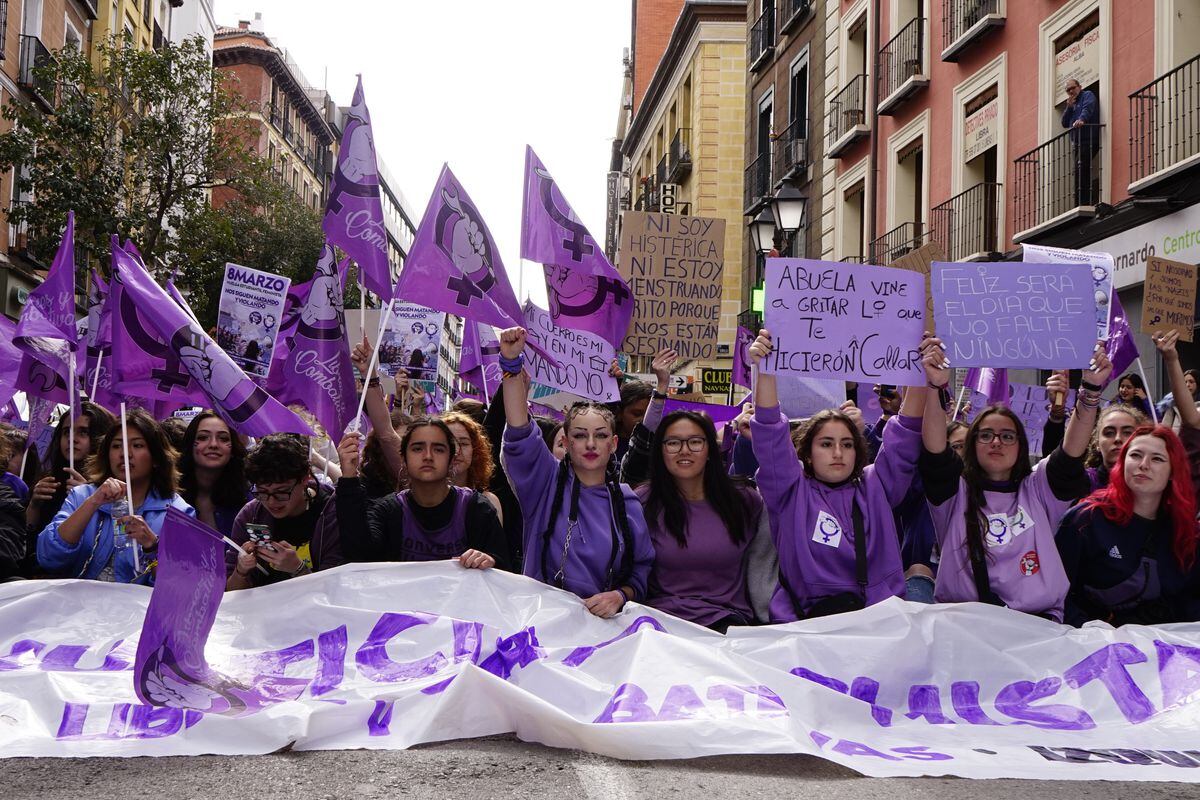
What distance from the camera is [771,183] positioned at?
87.6ft

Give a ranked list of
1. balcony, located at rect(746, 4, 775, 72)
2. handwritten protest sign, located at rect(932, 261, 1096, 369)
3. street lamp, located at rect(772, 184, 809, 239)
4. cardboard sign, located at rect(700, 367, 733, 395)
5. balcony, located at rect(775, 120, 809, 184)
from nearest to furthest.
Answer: handwritten protest sign, located at rect(932, 261, 1096, 369), street lamp, located at rect(772, 184, 809, 239), cardboard sign, located at rect(700, 367, 733, 395), balcony, located at rect(775, 120, 809, 184), balcony, located at rect(746, 4, 775, 72)

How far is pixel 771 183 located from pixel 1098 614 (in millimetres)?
21439

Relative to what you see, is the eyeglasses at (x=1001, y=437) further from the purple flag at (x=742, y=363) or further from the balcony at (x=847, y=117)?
the balcony at (x=847, y=117)

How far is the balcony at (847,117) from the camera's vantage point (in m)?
21.6

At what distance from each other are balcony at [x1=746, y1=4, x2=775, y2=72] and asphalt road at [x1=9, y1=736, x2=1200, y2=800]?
2430 centimetres

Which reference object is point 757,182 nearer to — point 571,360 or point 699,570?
point 571,360

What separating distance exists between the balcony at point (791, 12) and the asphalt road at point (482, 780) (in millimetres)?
22280

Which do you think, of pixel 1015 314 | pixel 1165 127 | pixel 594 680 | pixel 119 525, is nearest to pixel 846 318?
pixel 1015 314

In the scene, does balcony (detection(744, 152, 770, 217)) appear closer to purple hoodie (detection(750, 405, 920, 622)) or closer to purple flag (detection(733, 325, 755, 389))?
purple flag (detection(733, 325, 755, 389))

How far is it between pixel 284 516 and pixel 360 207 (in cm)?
163

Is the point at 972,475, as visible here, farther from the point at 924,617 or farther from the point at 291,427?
the point at 291,427

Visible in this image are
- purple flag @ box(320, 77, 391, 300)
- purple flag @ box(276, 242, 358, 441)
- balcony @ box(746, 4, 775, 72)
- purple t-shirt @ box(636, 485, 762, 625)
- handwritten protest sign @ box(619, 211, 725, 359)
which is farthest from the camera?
balcony @ box(746, 4, 775, 72)

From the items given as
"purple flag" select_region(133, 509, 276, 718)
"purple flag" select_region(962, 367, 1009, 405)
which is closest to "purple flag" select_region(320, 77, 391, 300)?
"purple flag" select_region(133, 509, 276, 718)

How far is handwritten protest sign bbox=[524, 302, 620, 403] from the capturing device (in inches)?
258
